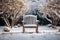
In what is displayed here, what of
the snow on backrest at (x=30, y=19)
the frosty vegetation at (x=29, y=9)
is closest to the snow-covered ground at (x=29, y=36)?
the snow on backrest at (x=30, y=19)

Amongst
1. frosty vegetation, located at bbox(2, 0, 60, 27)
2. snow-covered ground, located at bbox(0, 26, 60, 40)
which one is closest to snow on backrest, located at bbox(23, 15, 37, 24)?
frosty vegetation, located at bbox(2, 0, 60, 27)

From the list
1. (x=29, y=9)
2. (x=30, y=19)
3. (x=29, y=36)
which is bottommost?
(x=29, y=36)

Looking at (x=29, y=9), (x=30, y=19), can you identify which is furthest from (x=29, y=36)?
(x=29, y=9)

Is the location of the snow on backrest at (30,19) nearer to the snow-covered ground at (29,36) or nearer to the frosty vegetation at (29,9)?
the frosty vegetation at (29,9)

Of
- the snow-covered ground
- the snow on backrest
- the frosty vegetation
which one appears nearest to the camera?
the snow-covered ground

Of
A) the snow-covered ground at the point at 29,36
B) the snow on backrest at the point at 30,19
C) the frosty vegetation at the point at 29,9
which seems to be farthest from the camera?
the frosty vegetation at the point at 29,9

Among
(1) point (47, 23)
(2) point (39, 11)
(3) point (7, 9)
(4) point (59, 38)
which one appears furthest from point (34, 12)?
(4) point (59, 38)

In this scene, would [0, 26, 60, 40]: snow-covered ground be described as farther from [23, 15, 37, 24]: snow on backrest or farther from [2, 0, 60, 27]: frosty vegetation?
[2, 0, 60, 27]: frosty vegetation

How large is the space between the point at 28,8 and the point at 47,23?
55.9 inches

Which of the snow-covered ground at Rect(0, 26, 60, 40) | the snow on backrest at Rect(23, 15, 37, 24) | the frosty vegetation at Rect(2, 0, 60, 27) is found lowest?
the snow-covered ground at Rect(0, 26, 60, 40)

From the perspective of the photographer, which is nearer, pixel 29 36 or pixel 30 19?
pixel 29 36

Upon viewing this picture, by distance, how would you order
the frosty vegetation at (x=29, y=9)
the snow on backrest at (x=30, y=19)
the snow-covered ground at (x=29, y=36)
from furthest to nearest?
the frosty vegetation at (x=29, y=9)
the snow on backrest at (x=30, y=19)
the snow-covered ground at (x=29, y=36)

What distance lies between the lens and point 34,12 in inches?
381

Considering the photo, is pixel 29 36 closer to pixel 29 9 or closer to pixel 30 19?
pixel 30 19
